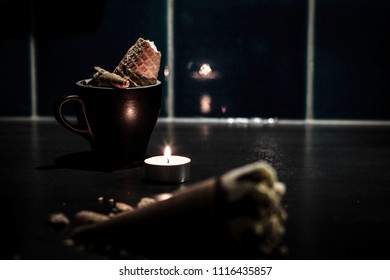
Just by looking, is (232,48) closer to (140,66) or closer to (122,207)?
(140,66)

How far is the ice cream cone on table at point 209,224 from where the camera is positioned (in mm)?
721

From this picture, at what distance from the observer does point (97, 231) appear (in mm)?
832

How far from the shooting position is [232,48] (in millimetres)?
1656

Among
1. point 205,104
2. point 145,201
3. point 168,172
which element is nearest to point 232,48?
point 205,104

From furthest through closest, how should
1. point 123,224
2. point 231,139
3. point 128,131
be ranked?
point 231,139 < point 128,131 < point 123,224

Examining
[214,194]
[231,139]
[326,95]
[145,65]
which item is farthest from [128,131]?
[326,95]

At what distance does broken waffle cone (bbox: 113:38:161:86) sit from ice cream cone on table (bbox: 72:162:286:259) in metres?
0.42

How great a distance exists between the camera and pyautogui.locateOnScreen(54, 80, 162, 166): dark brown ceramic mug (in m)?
1.17

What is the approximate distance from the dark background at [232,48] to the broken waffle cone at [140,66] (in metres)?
0.44

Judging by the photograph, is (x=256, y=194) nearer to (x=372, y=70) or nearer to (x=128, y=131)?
(x=128, y=131)

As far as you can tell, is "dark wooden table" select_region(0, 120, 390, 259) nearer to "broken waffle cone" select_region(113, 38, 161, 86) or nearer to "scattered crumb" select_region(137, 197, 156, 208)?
"scattered crumb" select_region(137, 197, 156, 208)

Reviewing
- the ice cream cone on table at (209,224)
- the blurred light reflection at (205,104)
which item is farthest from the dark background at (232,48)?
the ice cream cone on table at (209,224)

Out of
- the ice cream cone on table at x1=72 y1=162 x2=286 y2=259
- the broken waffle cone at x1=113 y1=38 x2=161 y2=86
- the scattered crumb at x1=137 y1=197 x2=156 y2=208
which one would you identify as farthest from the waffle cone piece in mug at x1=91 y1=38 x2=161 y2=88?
the ice cream cone on table at x1=72 y1=162 x2=286 y2=259

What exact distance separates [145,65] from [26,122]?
55 centimetres
